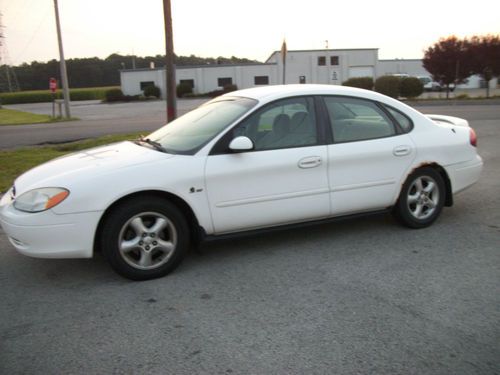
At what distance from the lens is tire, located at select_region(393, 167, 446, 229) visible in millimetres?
5000

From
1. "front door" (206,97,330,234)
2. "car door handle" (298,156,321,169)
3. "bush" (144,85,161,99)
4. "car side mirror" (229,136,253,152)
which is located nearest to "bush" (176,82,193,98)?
"bush" (144,85,161,99)

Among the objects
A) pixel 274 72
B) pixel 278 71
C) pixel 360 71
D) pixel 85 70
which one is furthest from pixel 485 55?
pixel 85 70

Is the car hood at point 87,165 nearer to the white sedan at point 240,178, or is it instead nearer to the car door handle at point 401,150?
the white sedan at point 240,178

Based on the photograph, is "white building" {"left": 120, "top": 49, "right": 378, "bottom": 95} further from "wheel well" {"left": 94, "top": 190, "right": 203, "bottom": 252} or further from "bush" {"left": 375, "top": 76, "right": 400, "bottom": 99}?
"wheel well" {"left": 94, "top": 190, "right": 203, "bottom": 252}

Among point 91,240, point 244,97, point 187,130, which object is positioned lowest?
point 91,240

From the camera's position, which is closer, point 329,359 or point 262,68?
point 329,359

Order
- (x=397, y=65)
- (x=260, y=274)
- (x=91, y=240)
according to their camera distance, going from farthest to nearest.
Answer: (x=397, y=65) < (x=260, y=274) < (x=91, y=240)

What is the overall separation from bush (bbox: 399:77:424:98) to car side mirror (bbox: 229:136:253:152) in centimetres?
2659

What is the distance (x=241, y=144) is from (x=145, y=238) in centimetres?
110

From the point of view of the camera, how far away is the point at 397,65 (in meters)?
63.8

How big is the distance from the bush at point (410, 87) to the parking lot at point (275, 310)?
25253 mm

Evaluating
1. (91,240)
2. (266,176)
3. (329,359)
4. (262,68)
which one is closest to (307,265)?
(266,176)

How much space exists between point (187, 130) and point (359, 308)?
233 cm

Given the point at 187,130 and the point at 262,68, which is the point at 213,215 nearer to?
the point at 187,130
